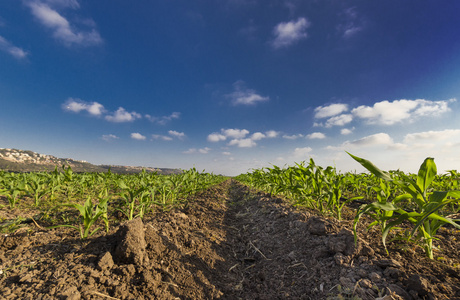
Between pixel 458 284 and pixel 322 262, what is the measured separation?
942mm

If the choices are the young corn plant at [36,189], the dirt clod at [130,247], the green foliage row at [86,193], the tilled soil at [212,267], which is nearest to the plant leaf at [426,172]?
the tilled soil at [212,267]

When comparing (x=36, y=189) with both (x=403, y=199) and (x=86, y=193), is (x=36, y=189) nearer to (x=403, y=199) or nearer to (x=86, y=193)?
(x=86, y=193)

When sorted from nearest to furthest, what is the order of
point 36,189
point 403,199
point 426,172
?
1. point 426,172
2. point 403,199
3. point 36,189

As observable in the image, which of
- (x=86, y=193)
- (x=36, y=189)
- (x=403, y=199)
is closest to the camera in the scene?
(x=403, y=199)

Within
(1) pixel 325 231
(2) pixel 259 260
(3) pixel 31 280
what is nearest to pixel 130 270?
(3) pixel 31 280

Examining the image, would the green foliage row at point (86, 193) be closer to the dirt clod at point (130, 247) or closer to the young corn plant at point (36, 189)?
the young corn plant at point (36, 189)

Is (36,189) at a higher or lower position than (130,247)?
higher

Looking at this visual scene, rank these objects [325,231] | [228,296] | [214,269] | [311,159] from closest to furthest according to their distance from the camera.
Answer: [228,296], [214,269], [325,231], [311,159]

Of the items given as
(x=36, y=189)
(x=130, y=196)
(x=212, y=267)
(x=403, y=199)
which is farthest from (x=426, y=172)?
(x=36, y=189)

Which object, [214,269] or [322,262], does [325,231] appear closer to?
[322,262]

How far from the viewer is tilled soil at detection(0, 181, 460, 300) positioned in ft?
4.82

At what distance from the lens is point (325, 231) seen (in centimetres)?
239

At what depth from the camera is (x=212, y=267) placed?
2234mm

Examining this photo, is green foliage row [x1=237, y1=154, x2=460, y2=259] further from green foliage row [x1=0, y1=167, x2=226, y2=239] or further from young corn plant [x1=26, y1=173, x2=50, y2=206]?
young corn plant [x1=26, y1=173, x2=50, y2=206]
